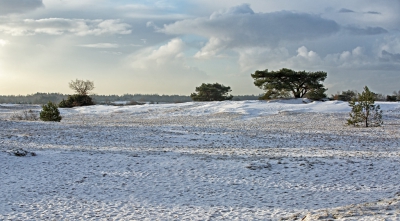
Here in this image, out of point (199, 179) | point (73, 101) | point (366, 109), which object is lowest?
point (199, 179)

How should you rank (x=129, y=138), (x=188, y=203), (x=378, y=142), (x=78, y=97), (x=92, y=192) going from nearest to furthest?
(x=188, y=203) → (x=92, y=192) → (x=378, y=142) → (x=129, y=138) → (x=78, y=97)

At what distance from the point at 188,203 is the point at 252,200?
5.41 feet

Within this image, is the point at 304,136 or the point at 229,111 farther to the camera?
the point at 229,111

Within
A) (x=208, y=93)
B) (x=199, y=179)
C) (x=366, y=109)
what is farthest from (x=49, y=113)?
(x=208, y=93)

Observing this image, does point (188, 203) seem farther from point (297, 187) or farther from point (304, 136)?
point (304, 136)

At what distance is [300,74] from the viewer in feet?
163

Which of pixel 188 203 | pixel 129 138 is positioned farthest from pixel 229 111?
pixel 188 203

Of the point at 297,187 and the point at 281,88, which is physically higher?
the point at 281,88

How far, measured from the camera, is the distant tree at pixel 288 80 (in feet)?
161

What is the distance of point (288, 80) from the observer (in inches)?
1939

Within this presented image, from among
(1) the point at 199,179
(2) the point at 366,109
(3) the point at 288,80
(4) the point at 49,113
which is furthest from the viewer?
(3) the point at 288,80

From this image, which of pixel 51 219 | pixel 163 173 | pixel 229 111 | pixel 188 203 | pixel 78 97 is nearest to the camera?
→ pixel 51 219

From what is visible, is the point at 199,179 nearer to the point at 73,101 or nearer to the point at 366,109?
the point at 366,109

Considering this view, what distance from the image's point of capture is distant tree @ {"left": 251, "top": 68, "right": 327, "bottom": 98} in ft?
161
